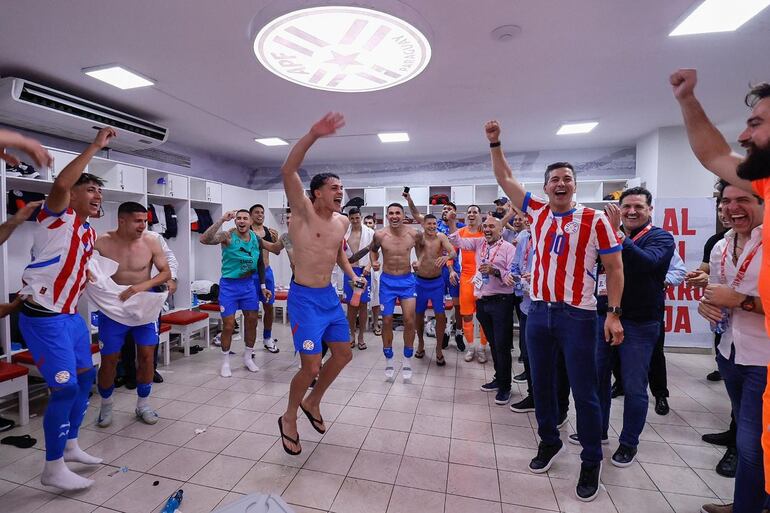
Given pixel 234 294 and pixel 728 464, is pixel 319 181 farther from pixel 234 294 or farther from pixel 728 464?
pixel 728 464

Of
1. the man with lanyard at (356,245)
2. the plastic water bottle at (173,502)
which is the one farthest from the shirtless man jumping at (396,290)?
A: the plastic water bottle at (173,502)

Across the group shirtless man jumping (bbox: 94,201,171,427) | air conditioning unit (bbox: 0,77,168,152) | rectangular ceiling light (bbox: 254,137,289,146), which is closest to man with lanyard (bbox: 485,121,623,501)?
shirtless man jumping (bbox: 94,201,171,427)

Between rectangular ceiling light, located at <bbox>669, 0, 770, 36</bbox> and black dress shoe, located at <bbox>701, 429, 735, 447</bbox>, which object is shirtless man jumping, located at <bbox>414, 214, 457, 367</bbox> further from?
rectangular ceiling light, located at <bbox>669, 0, 770, 36</bbox>

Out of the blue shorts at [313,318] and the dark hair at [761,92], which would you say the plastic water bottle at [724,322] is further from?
the blue shorts at [313,318]

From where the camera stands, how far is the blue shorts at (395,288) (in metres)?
3.83

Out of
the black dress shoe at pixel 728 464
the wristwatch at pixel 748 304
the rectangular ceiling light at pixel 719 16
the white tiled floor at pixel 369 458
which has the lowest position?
the white tiled floor at pixel 369 458

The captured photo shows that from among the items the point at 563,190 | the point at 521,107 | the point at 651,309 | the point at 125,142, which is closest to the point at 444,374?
the point at 651,309

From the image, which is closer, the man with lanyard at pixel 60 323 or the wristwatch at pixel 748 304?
the wristwatch at pixel 748 304

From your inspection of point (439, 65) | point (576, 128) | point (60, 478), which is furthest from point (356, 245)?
point (576, 128)

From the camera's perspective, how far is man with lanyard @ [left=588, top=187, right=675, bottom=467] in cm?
214

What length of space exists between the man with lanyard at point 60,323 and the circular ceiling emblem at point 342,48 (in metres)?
1.13

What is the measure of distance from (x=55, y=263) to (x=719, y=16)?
4655 millimetres

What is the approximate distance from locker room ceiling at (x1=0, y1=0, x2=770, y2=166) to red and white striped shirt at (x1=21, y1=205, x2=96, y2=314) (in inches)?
59.6

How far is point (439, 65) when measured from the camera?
3.34 m
